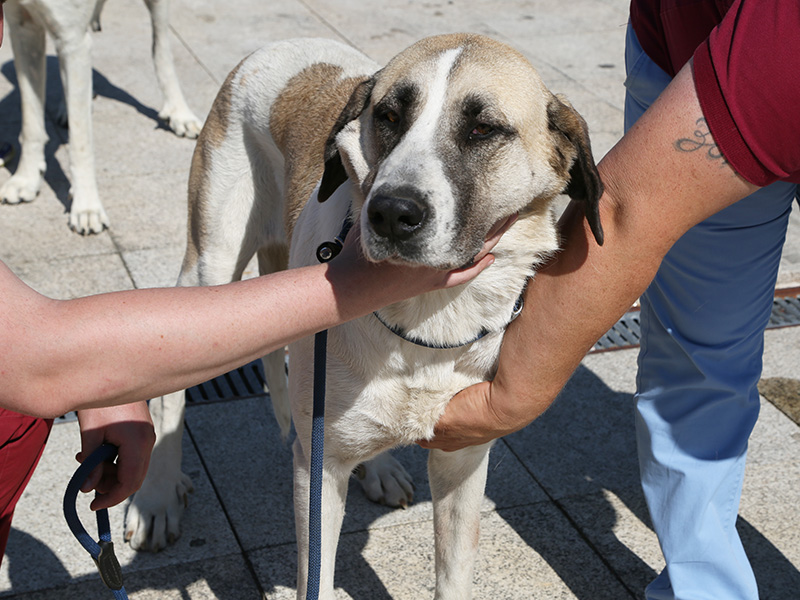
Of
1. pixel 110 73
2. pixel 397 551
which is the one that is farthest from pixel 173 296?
pixel 110 73

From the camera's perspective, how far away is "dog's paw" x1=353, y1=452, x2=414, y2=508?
Result: 341cm

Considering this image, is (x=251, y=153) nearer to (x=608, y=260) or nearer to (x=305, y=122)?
(x=305, y=122)

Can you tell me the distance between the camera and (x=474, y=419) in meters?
2.32

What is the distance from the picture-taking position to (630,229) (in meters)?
2.14

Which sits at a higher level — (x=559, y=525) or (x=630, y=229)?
(x=630, y=229)

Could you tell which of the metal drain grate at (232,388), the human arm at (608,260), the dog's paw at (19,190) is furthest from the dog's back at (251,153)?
the dog's paw at (19,190)

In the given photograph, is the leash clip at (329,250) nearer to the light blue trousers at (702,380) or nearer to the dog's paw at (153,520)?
the light blue trousers at (702,380)

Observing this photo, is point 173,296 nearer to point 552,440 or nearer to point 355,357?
point 355,357

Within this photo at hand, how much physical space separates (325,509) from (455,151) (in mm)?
1082

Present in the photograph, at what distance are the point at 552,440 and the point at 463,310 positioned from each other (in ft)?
5.57

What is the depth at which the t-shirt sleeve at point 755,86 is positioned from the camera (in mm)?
1791

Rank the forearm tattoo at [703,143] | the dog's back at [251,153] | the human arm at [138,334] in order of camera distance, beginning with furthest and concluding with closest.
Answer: the dog's back at [251,153], the forearm tattoo at [703,143], the human arm at [138,334]

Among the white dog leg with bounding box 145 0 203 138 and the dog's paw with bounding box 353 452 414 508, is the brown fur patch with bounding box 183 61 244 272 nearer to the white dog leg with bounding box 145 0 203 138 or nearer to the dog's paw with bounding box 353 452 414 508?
the dog's paw with bounding box 353 452 414 508

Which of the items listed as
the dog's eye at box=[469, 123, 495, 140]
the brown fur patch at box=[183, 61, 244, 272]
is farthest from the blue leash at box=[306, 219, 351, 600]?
the brown fur patch at box=[183, 61, 244, 272]
